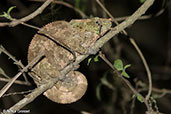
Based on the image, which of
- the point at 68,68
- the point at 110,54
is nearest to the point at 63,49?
the point at 68,68

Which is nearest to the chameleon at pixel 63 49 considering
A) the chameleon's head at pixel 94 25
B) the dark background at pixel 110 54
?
the chameleon's head at pixel 94 25

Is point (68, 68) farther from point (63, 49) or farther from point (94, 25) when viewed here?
point (94, 25)

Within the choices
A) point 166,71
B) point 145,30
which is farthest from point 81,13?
point 145,30

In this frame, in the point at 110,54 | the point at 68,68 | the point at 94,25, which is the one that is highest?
the point at 110,54

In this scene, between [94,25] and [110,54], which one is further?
[110,54]

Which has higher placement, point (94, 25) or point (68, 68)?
point (94, 25)
